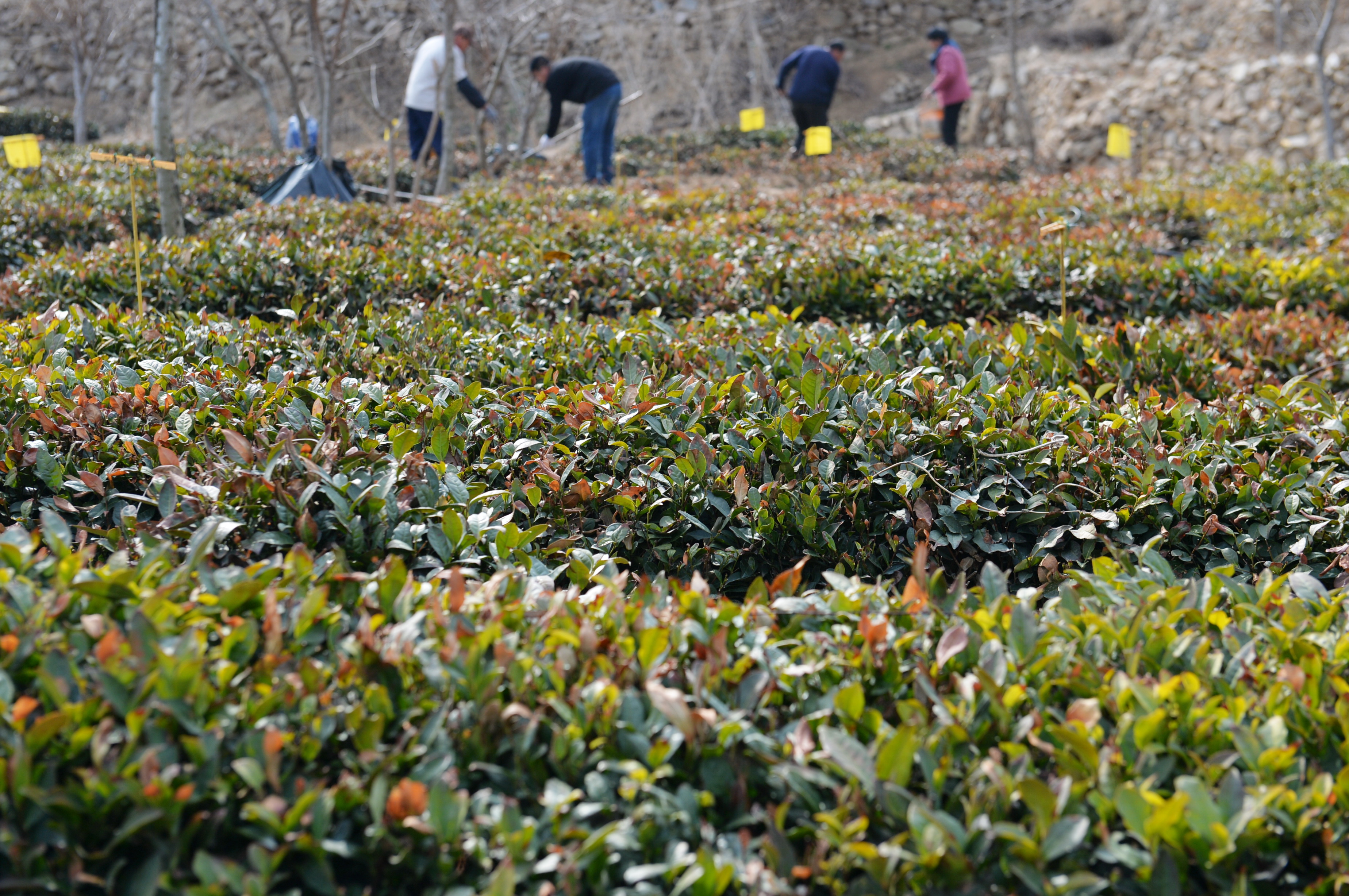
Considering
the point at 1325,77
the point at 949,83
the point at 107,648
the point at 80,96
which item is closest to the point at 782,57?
the point at 949,83

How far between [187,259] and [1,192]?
3653 mm

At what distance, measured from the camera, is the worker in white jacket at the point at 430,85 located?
10227 millimetres

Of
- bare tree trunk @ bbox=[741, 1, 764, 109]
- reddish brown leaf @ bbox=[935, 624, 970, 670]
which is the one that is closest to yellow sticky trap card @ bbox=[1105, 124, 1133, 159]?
reddish brown leaf @ bbox=[935, 624, 970, 670]

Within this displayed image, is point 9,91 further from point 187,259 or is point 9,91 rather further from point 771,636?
point 771,636

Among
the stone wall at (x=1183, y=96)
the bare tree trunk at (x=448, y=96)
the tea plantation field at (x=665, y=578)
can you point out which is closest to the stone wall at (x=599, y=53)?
the stone wall at (x=1183, y=96)

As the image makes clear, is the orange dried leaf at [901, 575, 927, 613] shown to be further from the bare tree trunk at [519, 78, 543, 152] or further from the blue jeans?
the bare tree trunk at [519, 78, 543, 152]

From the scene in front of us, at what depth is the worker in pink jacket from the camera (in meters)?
13.9

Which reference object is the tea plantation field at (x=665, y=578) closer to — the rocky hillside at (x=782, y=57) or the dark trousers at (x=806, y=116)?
the dark trousers at (x=806, y=116)

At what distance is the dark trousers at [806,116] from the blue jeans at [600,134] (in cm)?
308

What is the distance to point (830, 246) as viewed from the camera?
558cm

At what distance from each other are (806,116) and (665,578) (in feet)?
39.8

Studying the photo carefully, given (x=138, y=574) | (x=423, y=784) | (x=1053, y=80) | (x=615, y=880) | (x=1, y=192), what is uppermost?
(x=1053, y=80)

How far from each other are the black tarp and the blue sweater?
20.5ft

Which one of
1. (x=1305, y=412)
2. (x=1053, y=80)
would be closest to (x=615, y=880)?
(x=1305, y=412)
